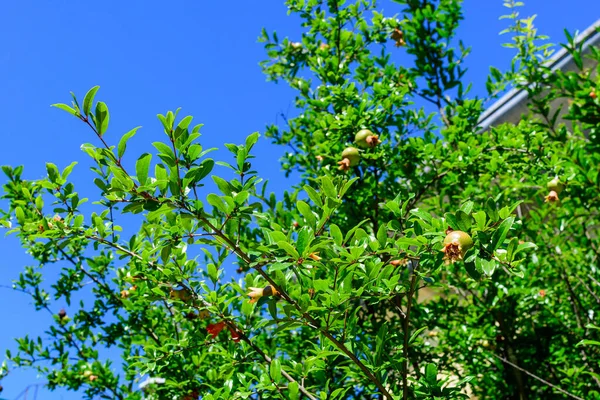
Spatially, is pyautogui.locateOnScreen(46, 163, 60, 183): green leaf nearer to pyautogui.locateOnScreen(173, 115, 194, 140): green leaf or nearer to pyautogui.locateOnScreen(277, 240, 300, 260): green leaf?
pyautogui.locateOnScreen(173, 115, 194, 140): green leaf

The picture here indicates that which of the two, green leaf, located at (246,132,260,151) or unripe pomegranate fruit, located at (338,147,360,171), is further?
unripe pomegranate fruit, located at (338,147,360,171)

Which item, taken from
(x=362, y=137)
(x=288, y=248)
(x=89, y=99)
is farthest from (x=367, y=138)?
(x=89, y=99)

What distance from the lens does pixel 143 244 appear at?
6.89 ft

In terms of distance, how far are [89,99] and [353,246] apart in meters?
0.78

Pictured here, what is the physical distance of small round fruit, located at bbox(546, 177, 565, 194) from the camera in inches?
99.6

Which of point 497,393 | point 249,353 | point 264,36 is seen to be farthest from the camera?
point 264,36

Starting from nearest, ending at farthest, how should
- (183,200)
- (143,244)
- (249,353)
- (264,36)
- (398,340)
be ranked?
(183,200) → (398,340) → (249,353) → (143,244) → (264,36)

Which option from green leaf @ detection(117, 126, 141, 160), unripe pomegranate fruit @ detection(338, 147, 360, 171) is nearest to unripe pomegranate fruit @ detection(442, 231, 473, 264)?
green leaf @ detection(117, 126, 141, 160)

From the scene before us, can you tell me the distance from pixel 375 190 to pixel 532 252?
1166 millimetres

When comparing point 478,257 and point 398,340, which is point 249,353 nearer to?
point 398,340

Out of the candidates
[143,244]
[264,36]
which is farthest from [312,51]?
[143,244]

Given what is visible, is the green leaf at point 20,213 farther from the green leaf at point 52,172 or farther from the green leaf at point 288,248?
the green leaf at point 288,248

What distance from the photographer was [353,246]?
4.69 ft

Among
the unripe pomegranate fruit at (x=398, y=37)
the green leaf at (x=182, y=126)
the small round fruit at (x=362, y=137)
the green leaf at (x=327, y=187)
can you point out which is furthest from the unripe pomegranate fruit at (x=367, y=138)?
the green leaf at (x=182, y=126)
